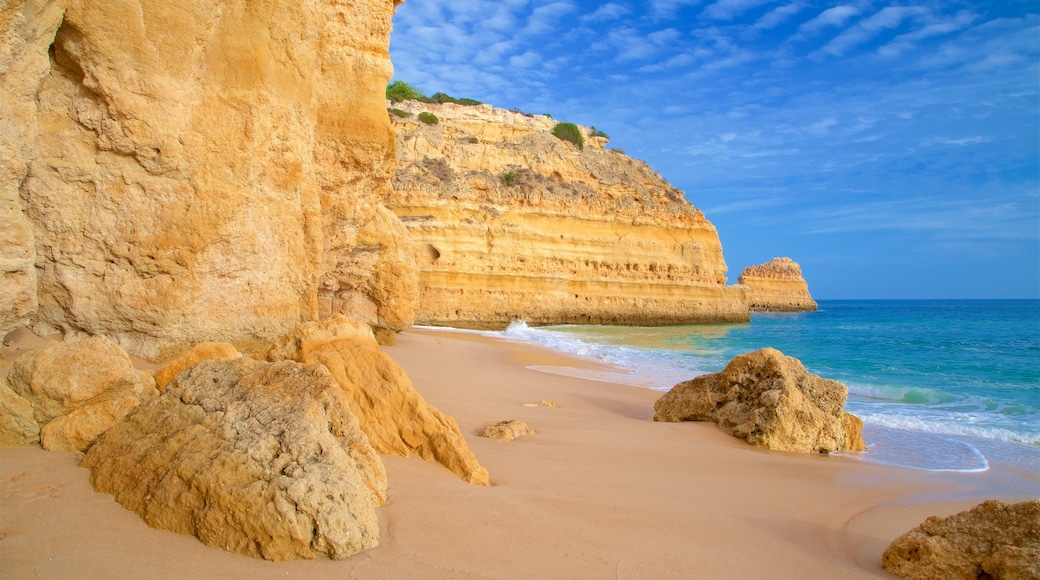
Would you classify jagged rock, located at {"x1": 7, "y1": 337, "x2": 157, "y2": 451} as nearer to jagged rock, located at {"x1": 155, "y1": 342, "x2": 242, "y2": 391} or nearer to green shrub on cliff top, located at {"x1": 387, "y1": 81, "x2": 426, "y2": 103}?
jagged rock, located at {"x1": 155, "y1": 342, "x2": 242, "y2": 391}

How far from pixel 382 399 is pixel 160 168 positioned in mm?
3223

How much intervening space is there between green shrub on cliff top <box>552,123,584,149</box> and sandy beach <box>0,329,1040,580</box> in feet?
104

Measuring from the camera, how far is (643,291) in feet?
98.0

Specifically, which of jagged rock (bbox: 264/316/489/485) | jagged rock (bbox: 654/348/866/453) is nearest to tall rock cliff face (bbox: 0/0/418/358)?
jagged rock (bbox: 264/316/489/485)

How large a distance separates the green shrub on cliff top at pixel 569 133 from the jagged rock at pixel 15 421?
110ft

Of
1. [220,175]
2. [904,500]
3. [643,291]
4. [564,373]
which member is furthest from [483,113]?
[904,500]

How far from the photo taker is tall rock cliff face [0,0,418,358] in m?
4.61

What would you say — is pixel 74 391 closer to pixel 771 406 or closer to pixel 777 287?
pixel 771 406

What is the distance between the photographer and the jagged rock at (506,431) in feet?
15.6

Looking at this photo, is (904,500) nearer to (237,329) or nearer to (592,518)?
(592,518)

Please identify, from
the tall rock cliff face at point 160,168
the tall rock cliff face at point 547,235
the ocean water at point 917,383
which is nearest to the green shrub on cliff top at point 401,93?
the tall rock cliff face at point 547,235

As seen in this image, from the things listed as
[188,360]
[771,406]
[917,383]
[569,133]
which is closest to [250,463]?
[188,360]

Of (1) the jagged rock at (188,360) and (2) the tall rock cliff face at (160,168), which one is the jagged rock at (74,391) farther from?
(2) the tall rock cliff face at (160,168)

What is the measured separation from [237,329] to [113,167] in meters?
1.78
